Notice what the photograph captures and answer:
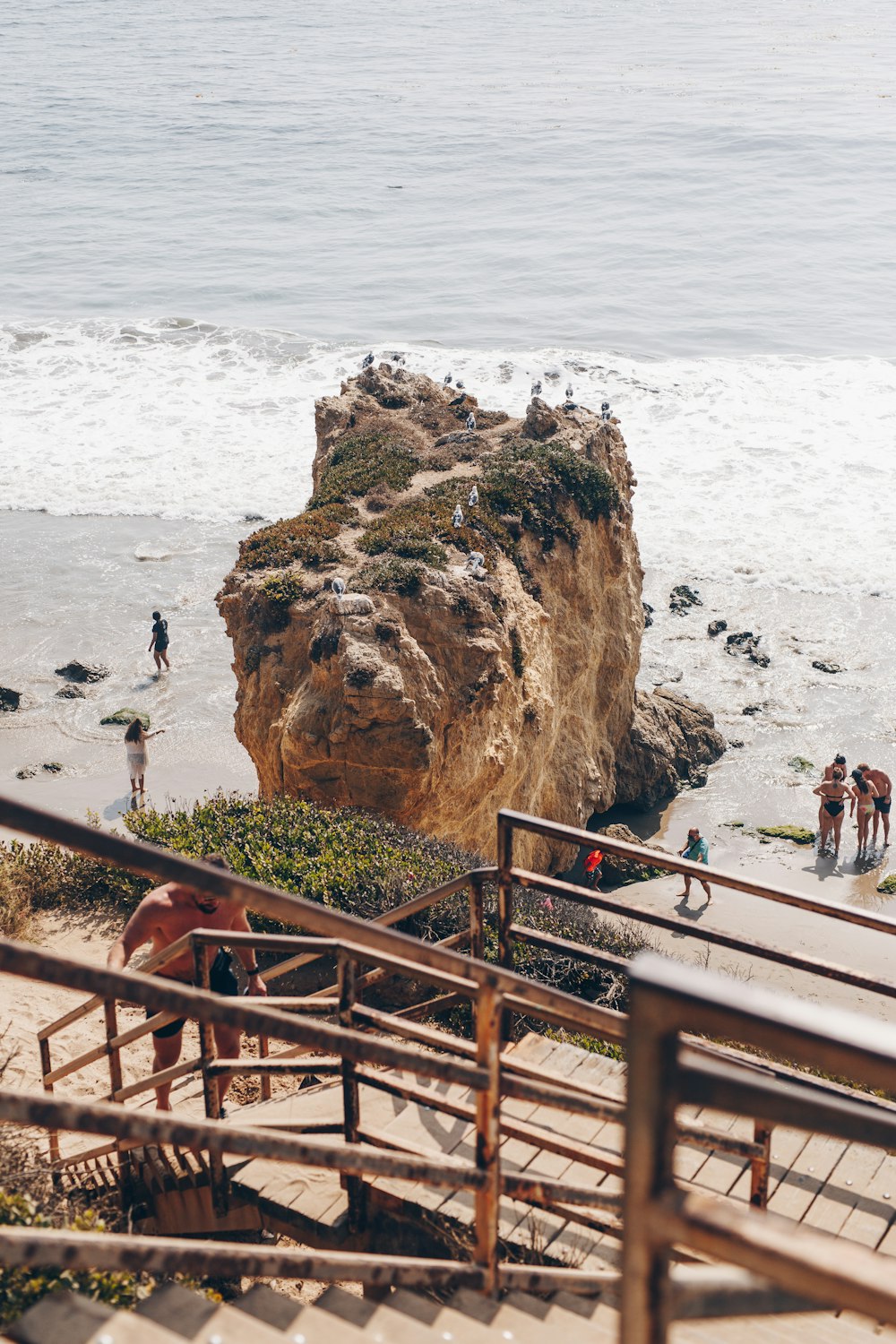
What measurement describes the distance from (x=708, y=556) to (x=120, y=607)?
12.6 m

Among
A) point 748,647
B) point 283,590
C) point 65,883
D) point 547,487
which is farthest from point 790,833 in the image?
point 65,883

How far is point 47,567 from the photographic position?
2448 cm

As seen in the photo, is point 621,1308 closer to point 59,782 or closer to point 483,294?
point 59,782

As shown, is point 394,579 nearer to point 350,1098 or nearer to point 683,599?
point 350,1098

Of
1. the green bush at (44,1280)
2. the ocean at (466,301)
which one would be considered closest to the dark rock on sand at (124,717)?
the ocean at (466,301)

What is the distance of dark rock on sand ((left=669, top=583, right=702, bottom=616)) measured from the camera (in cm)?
2484

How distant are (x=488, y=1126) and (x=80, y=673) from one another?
18052 mm

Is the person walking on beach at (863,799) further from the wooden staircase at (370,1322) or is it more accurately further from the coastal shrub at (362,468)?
the wooden staircase at (370,1322)

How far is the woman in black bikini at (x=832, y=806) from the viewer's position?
15.9 meters

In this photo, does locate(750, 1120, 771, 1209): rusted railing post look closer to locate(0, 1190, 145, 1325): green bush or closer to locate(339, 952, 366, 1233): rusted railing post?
locate(339, 952, 366, 1233): rusted railing post

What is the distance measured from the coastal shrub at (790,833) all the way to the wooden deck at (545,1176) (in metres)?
12.1

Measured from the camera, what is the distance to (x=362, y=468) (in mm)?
15586

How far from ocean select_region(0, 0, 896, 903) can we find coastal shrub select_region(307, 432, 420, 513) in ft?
14.3

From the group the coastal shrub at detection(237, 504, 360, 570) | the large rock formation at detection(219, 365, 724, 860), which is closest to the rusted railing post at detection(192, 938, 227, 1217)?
the large rock formation at detection(219, 365, 724, 860)
